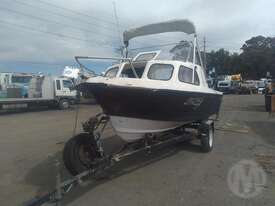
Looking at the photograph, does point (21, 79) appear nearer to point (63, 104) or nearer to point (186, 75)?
point (63, 104)

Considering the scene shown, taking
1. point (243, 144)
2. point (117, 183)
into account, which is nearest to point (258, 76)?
point (243, 144)

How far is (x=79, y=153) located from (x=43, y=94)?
65.9ft

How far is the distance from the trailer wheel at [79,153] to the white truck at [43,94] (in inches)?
708

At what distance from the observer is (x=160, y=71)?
8.12 meters

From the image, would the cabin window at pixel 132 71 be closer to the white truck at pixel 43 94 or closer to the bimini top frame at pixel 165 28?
the bimini top frame at pixel 165 28

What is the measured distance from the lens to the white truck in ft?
80.8

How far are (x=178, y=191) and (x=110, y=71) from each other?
4.23 meters

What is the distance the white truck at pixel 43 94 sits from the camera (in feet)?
80.8

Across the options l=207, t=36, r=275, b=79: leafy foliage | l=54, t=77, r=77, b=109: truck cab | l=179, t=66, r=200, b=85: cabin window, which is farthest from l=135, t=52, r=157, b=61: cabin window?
l=207, t=36, r=275, b=79: leafy foliage

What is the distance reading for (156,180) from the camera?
22.2 ft

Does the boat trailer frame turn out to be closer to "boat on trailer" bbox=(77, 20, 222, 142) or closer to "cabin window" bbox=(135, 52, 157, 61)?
"boat on trailer" bbox=(77, 20, 222, 142)

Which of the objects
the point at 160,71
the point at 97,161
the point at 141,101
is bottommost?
the point at 97,161

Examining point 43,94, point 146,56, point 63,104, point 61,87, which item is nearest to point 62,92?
point 61,87

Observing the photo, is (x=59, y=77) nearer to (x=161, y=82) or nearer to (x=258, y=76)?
(x=161, y=82)
